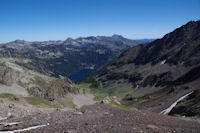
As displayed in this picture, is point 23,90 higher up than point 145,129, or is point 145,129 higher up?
point 145,129

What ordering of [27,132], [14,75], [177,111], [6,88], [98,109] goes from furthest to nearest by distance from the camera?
[14,75]
[6,88]
[177,111]
[98,109]
[27,132]

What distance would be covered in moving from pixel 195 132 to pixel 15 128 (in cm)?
1956

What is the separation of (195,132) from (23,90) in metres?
184

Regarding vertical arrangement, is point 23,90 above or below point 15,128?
below

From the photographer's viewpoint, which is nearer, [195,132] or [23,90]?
[195,132]

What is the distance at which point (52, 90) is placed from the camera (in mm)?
199250

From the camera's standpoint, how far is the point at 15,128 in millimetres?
22031

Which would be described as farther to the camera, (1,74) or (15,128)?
(1,74)

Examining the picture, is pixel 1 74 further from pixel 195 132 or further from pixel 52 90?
pixel 195 132

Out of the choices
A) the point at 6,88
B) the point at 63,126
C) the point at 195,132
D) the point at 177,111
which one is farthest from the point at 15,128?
the point at 6,88

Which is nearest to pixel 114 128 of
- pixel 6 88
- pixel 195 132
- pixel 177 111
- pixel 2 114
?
pixel 195 132

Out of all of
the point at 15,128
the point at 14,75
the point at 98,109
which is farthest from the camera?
the point at 14,75

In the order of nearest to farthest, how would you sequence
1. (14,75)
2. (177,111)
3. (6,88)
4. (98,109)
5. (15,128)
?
(15,128)
(98,109)
(177,111)
(6,88)
(14,75)

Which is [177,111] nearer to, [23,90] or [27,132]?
[27,132]
